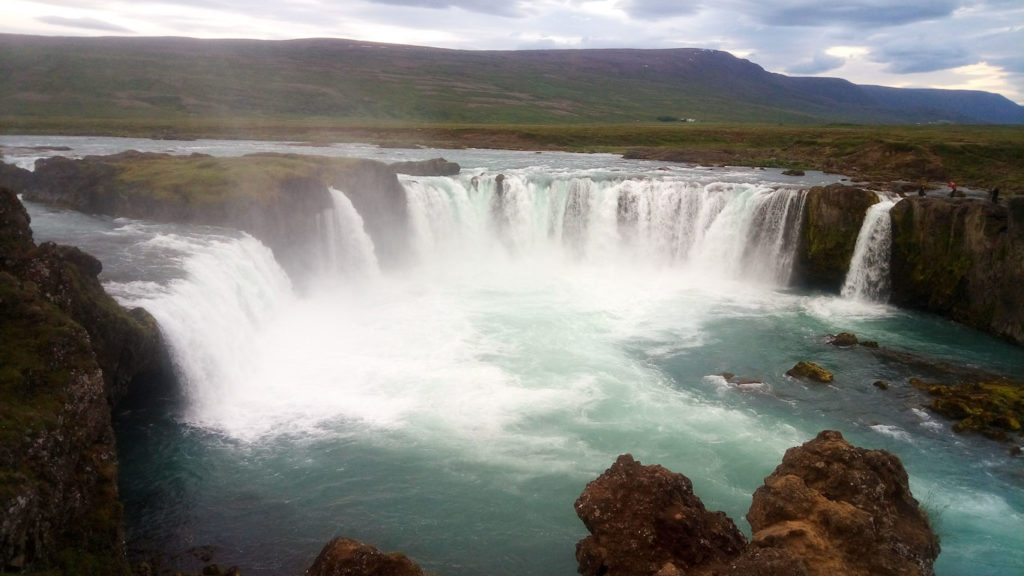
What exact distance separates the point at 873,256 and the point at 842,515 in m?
23.7

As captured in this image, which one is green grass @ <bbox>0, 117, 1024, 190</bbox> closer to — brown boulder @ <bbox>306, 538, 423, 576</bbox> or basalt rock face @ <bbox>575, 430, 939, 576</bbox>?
basalt rock face @ <bbox>575, 430, 939, 576</bbox>

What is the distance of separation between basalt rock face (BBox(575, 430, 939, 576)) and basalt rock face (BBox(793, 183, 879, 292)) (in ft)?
72.2

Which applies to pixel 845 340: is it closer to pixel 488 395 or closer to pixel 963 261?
pixel 963 261

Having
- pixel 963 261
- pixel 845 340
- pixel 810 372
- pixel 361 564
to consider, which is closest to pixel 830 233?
pixel 963 261

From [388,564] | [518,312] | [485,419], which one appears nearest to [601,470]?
[485,419]

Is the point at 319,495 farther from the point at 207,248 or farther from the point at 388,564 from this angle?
the point at 207,248

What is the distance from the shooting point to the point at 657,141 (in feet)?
258

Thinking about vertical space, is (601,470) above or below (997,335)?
below

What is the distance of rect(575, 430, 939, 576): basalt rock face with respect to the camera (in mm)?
9281

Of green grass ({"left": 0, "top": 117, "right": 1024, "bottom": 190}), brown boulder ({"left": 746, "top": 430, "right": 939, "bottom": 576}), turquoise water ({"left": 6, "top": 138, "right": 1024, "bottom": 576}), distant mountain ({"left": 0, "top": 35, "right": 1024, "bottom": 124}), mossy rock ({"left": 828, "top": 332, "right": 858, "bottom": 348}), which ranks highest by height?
distant mountain ({"left": 0, "top": 35, "right": 1024, "bottom": 124})

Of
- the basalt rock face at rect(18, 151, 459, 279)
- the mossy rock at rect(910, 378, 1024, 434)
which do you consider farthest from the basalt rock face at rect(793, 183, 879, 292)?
the basalt rock face at rect(18, 151, 459, 279)

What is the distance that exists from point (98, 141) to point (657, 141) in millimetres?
56019

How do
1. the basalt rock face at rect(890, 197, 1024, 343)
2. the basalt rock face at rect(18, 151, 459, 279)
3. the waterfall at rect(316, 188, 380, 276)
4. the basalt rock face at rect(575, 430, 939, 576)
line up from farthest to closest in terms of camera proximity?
the waterfall at rect(316, 188, 380, 276)
the basalt rock face at rect(18, 151, 459, 279)
the basalt rock face at rect(890, 197, 1024, 343)
the basalt rock face at rect(575, 430, 939, 576)

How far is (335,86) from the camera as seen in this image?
5084 inches
